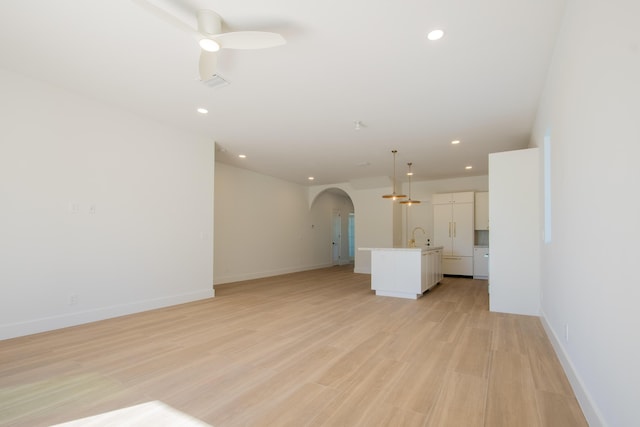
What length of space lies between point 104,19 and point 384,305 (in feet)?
16.1

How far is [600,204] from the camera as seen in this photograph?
64.8 inches

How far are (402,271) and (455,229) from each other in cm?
378

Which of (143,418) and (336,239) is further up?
(336,239)

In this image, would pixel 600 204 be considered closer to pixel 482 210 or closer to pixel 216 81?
pixel 216 81

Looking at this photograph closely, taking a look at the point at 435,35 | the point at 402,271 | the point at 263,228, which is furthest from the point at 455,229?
the point at 435,35

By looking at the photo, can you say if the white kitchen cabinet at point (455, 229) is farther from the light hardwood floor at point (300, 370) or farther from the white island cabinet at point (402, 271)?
the light hardwood floor at point (300, 370)

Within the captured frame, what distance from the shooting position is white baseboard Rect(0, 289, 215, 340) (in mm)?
3402

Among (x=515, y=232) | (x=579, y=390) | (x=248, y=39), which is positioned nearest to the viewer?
(x=579, y=390)

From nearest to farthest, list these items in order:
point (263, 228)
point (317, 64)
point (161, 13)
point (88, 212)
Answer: point (161, 13) → point (317, 64) → point (88, 212) → point (263, 228)

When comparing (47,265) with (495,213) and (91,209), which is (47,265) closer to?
(91,209)

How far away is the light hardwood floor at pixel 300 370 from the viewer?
1949mm

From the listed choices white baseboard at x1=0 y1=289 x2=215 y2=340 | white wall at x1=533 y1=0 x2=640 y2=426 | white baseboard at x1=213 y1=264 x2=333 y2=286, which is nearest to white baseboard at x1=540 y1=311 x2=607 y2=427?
white wall at x1=533 y1=0 x2=640 y2=426

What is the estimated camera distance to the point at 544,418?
6.19 ft

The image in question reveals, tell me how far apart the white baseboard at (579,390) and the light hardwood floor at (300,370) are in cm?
7
